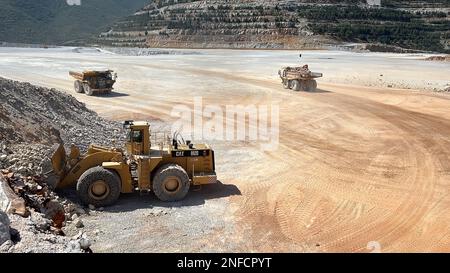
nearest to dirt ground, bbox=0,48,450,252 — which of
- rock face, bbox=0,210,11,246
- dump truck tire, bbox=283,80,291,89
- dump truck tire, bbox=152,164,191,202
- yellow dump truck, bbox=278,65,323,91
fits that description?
dump truck tire, bbox=152,164,191,202

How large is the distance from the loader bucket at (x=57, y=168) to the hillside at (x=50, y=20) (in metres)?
135

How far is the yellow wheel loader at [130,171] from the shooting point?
39.0 feet

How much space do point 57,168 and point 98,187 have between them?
3.87 feet

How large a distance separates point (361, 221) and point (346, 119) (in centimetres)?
1390

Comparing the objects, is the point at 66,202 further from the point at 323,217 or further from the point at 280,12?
the point at 280,12

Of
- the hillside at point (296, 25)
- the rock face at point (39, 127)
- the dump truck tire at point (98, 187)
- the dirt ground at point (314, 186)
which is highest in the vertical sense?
the hillside at point (296, 25)

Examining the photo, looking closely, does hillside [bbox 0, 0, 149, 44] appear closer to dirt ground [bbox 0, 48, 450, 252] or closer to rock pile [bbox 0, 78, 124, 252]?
dirt ground [bbox 0, 48, 450, 252]

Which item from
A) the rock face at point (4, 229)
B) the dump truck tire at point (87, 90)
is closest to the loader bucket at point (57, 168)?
the rock face at point (4, 229)

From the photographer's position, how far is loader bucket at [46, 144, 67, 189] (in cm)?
1180

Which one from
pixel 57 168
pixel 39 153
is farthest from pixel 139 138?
pixel 39 153

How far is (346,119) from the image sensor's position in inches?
983

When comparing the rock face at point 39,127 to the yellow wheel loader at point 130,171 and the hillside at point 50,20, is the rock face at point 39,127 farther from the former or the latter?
the hillside at point 50,20

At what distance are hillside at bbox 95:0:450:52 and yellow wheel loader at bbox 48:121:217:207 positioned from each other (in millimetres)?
73012
